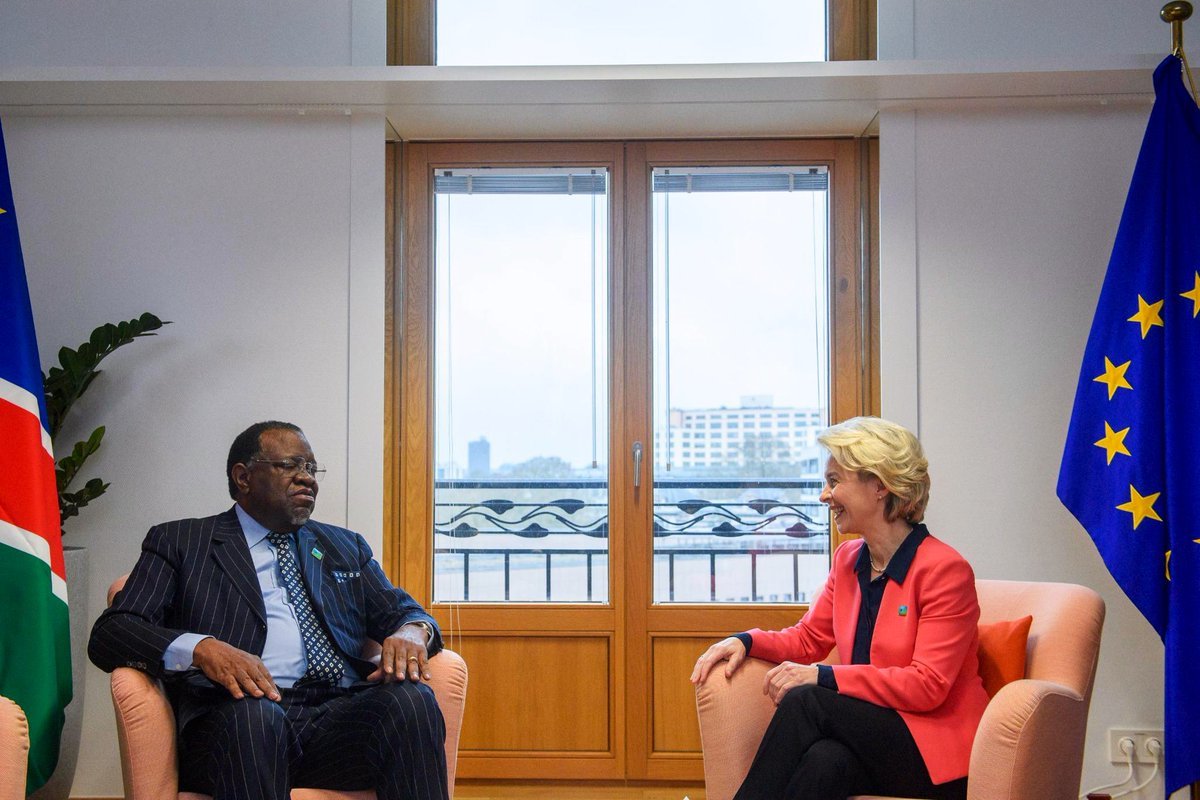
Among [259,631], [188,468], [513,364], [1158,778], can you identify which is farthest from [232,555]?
[1158,778]

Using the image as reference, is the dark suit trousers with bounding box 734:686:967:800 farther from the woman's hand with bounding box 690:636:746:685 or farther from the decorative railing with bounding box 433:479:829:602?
the decorative railing with bounding box 433:479:829:602

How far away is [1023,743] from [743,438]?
1778mm

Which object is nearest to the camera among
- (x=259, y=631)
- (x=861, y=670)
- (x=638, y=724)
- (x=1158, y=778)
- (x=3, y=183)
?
(x=861, y=670)

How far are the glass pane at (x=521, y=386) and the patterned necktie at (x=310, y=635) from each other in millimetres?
1129

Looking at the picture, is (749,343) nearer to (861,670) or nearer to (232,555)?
(861,670)

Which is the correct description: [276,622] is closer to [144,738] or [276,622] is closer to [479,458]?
[144,738]

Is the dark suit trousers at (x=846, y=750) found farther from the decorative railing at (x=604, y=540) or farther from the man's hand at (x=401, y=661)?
the decorative railing at (x=604, y=540)

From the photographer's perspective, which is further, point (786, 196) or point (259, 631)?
point (786, 196)

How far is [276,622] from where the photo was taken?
8.73ft

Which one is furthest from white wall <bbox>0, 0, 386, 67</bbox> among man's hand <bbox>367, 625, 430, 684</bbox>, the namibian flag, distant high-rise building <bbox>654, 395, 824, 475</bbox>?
man's hand <bbox>367, 625, 430, 684</bbox>

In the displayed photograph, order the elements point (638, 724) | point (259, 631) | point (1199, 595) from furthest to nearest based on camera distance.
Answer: point (638, 724) → point (1199, 595) → point (259, 631)

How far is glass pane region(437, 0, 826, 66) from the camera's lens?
3.83m

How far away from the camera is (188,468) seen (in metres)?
3.69

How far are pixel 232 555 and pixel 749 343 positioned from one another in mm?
1977
